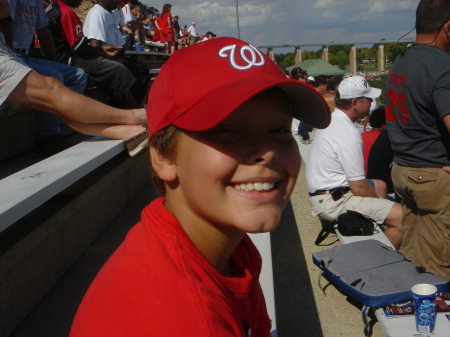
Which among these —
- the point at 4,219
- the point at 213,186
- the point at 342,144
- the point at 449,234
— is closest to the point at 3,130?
the point at 4,219

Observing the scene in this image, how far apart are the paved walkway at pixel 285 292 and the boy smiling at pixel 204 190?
4.00 ft

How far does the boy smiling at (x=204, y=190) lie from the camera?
962 millimetres

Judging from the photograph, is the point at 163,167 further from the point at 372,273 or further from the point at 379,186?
the point at 379,186

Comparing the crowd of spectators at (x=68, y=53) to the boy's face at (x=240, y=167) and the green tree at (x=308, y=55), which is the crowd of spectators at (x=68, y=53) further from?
the green tree at (x=308, y=55)

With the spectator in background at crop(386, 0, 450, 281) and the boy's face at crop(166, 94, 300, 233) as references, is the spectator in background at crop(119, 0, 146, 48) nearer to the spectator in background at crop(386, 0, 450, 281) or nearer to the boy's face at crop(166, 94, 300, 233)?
the spectator in background at crop(386, 0, 450, 281)

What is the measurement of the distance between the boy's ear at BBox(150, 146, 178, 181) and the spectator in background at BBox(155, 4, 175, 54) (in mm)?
13022

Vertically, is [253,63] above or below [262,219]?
above

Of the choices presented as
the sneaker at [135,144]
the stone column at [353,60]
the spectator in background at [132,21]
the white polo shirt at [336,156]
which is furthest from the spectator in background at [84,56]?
the stone column at [353,60]

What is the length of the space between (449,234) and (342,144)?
4.18 ft

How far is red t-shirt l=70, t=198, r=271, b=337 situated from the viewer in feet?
3.05

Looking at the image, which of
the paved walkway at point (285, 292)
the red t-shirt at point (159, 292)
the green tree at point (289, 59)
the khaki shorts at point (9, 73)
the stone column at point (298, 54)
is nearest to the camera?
the red t-shirt at point (159, 292)

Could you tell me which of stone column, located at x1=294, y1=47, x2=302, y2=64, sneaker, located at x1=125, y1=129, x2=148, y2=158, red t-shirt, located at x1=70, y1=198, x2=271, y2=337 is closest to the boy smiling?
red t-shirt, located at x1=70, y1=198, x2=271, y2=337

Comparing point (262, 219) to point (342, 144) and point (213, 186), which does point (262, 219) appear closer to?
point (213, 186)

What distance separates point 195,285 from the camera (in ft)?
3.26
